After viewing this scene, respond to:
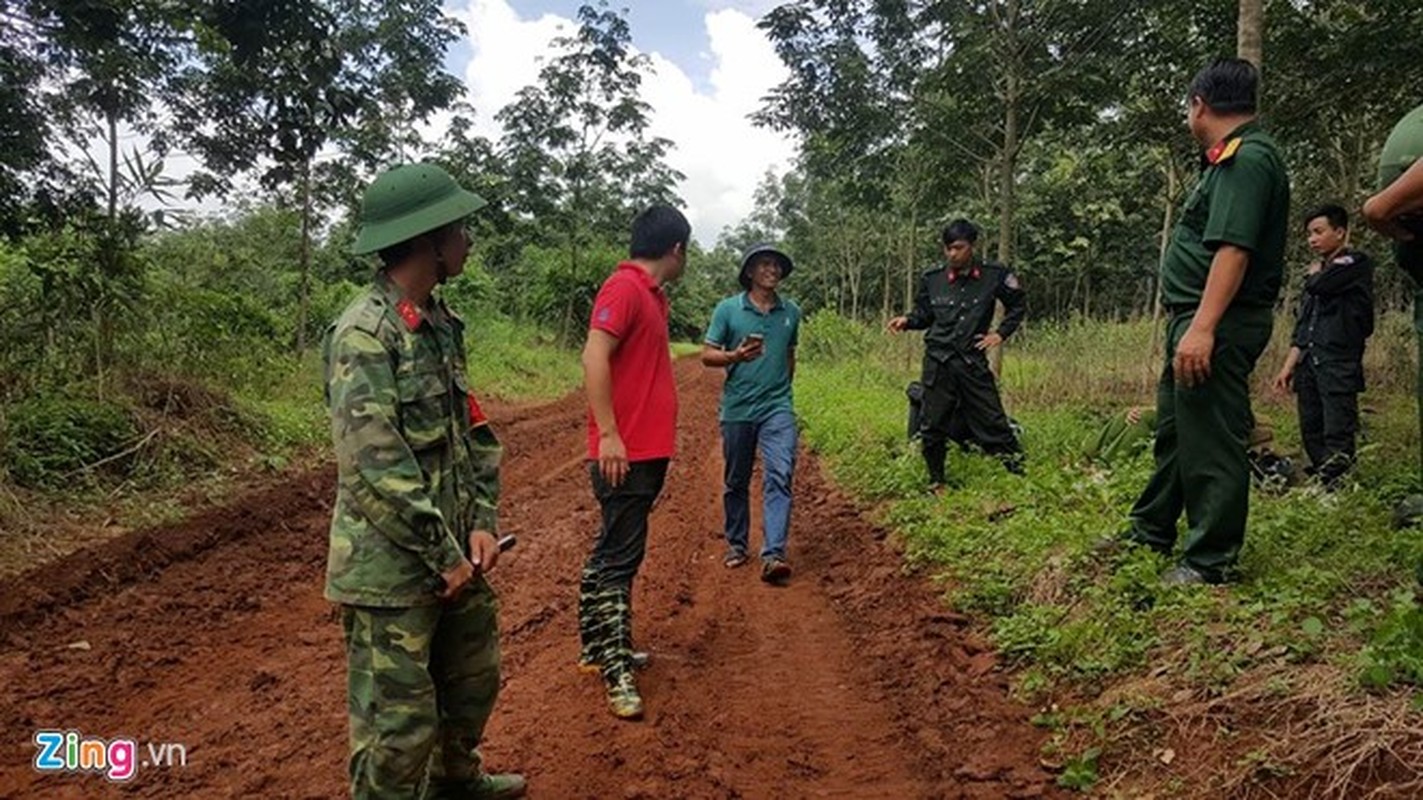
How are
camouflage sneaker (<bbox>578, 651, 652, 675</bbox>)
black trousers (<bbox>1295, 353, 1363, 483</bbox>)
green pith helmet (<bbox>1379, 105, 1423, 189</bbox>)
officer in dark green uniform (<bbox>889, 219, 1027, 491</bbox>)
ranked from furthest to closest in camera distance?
officer in dark green uniform (<bbox>889, 219, 1027, 491</bbox>), black trousers (<bbox>1295, 353, 1363, 483</bbox>), camouflage sneaker (<bbox>578, 651, 652, 675</bbox>), green pith helmet (<bbox>1379, 105, 1423, 189</bbox>)

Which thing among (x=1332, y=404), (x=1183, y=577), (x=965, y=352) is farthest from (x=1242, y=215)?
(x=1332, y=404)

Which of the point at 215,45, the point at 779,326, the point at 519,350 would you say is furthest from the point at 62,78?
the point at 519,350

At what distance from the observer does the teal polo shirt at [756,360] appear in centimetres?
491

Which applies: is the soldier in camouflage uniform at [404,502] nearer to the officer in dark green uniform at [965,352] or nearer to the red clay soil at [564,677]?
the red clay soil at [564,677]

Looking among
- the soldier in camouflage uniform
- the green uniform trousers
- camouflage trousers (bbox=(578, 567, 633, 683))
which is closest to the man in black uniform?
the green uniform trousers

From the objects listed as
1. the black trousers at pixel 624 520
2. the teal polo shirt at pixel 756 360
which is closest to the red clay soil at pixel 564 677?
the black trousers at pixel 624 520

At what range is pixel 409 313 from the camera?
2.24 meters

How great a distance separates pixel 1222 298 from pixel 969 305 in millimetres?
2664

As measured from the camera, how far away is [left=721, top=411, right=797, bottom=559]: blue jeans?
15.8ft

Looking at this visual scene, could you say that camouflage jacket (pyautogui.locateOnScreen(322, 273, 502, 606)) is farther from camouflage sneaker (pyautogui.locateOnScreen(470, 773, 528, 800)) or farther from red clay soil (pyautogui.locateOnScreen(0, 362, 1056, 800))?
red clay soil (pyautogui.locateOnScreen(0, 362, 1056, 800))

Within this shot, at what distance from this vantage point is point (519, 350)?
60.9ft

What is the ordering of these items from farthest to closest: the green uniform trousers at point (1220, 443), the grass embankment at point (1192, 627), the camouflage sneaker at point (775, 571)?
the camouflage sneaker at point (775, 571), the green uniform trousers at point (1220, 443), the grass embankment at point (1192, 627)

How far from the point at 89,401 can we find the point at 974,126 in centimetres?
807

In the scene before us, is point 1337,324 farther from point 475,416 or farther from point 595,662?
point 475,416
